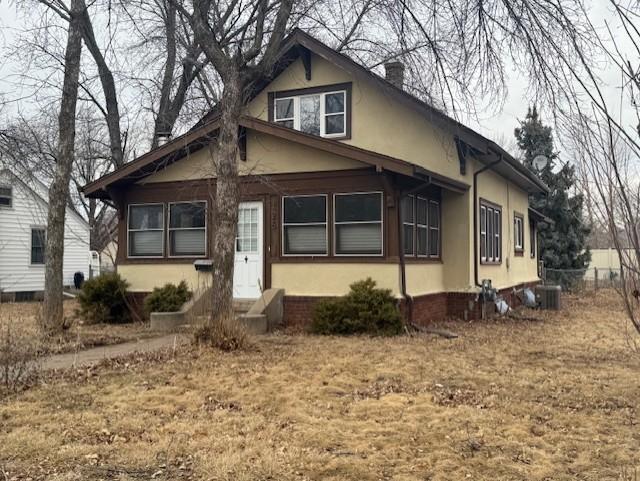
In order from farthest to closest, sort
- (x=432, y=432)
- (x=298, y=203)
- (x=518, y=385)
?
(x=298, y=203)
(x=518, y=385)
(x=432, y=432)

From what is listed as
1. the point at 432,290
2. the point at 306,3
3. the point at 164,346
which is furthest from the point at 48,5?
the point at 432,290

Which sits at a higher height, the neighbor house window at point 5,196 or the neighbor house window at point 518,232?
the neighbor house window at point 5,196

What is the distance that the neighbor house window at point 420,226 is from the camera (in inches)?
529

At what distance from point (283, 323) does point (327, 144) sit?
3810mm

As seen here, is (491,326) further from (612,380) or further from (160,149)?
(160,149)

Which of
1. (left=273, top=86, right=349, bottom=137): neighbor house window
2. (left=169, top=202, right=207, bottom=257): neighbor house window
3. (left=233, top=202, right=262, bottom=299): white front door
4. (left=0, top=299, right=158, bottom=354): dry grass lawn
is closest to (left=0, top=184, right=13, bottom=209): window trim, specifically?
(left=0, top=299, right=158, bottom=354): dry grass lawn

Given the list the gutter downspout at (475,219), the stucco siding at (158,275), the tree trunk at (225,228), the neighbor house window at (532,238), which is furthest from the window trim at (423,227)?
the neighbor house window at (532,238)

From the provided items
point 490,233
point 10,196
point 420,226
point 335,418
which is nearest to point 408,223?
point 420,226

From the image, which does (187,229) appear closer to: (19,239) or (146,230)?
(146,230)

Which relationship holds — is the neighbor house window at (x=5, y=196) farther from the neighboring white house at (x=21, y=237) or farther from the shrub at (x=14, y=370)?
the shrub at (x=14, y=370)

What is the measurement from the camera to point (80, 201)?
39031mm

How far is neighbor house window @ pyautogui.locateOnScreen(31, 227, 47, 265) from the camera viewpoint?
85.6 feet

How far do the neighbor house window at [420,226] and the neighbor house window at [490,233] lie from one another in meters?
1.68

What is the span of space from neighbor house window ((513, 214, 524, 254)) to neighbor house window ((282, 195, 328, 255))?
29.5 feet
